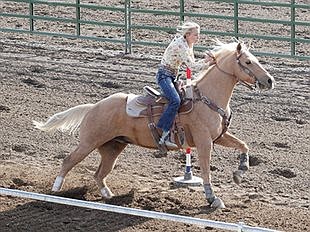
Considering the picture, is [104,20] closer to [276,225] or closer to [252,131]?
[252,131]

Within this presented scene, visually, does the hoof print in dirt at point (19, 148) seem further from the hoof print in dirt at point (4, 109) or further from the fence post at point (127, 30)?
the fence post at point (127, 30)

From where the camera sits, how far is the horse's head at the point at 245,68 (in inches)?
439

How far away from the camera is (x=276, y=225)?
10.6 m

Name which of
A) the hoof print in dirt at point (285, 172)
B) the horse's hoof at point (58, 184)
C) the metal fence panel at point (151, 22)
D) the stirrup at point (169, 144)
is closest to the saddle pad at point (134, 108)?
the stirrup at point (169, 144)

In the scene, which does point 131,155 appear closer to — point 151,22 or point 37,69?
point 37,69

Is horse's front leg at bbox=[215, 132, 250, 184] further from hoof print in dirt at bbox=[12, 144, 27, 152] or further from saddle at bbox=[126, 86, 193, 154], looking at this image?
hoof print in dirt at bbox=[12, 144, 27, 152]

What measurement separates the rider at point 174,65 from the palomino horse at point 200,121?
0.52 feet

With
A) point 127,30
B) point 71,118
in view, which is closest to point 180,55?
point 71,118

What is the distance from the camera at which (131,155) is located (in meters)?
13.4

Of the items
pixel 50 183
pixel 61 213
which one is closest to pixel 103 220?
pixel 61 213

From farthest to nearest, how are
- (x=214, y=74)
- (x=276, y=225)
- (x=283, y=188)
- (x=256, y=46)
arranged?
1. (x=256, y=46)
2. (x=283, y=188)
3. (x=214, y=74)
4. (x=276, y=225)

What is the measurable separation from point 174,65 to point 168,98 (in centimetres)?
36

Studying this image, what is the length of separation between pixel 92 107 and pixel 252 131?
11.3ft

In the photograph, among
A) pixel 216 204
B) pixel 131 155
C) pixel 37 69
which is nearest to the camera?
pixel 216 204
